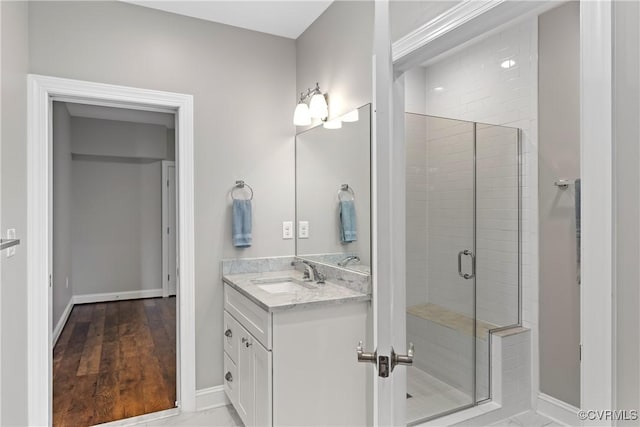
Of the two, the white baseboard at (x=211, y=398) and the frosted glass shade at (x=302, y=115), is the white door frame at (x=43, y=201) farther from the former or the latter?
the frosted glass shade at (x=302, y=115)

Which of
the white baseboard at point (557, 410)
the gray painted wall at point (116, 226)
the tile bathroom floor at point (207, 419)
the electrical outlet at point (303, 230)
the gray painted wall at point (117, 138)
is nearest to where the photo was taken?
the white baseboard at point (557, 410)

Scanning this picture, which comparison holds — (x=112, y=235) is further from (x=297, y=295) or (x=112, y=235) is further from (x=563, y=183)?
(x=563, y=183)

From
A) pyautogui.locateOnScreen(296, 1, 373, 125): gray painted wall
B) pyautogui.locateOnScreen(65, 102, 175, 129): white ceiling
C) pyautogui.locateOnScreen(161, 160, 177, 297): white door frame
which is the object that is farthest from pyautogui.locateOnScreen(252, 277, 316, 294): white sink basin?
pyautogui.locateOnScreen(161, 160, 177, 297): white door frame

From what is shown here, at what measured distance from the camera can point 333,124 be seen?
243 centimetres

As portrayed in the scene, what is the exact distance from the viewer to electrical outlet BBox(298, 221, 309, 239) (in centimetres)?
275

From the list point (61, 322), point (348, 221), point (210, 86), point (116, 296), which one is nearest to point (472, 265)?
point (348, 221)

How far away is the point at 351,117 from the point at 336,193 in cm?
47

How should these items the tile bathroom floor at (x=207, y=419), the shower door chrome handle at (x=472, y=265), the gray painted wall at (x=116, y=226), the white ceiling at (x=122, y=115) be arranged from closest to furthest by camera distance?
1. the shower door chrome handle at (x=472, y=265)
2. the tile bathroom floor at (x=207, y=419)
3. the white ceiling at (x=122, y=115)
4. the gray painted wall at (x=116, y=226)

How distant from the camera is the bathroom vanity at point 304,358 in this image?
185 centimetres

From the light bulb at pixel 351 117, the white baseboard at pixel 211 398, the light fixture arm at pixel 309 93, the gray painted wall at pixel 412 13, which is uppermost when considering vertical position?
the gray painted wall at pixel 412 13

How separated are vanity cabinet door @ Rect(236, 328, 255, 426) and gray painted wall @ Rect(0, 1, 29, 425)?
1070mm

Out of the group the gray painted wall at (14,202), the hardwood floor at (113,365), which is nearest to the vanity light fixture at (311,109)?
the gray painted wall at (14,202)

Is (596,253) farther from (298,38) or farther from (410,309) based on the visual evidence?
(298,38)

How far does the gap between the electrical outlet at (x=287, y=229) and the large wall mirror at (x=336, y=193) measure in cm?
7
